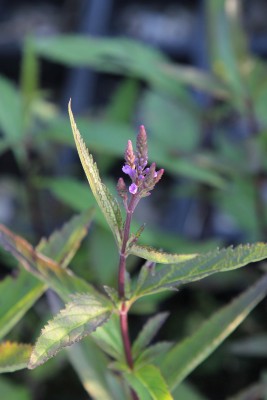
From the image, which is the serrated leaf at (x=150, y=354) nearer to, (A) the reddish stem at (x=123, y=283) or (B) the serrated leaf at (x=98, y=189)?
(A) the reddish stem at (x=123, y=283)

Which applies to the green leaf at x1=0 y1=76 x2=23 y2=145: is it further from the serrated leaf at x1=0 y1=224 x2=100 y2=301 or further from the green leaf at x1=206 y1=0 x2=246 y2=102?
the serrated leaf at x1=0 y1=224 x2=100 y2=301

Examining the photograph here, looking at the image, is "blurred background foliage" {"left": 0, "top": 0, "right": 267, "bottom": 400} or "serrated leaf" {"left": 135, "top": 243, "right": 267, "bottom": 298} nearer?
"serrated leaf" {"left": 135, "top": 243, "right": 267, "bottom": 298}

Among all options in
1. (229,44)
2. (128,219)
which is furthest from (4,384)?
(229,44)

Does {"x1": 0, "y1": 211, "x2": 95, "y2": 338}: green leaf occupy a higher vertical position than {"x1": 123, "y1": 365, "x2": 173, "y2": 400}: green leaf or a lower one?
higher

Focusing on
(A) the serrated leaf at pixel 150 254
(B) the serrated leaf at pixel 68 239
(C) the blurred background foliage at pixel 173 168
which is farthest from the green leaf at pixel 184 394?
(A) the serrated leaf at pixel 150 254

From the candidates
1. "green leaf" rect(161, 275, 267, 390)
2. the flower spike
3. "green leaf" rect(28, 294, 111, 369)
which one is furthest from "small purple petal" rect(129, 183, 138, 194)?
"green leaf" rect(161, 275, 267, 390)

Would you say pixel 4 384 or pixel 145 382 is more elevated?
pixel 145 382

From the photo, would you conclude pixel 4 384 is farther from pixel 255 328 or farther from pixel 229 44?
pixel 229 44
